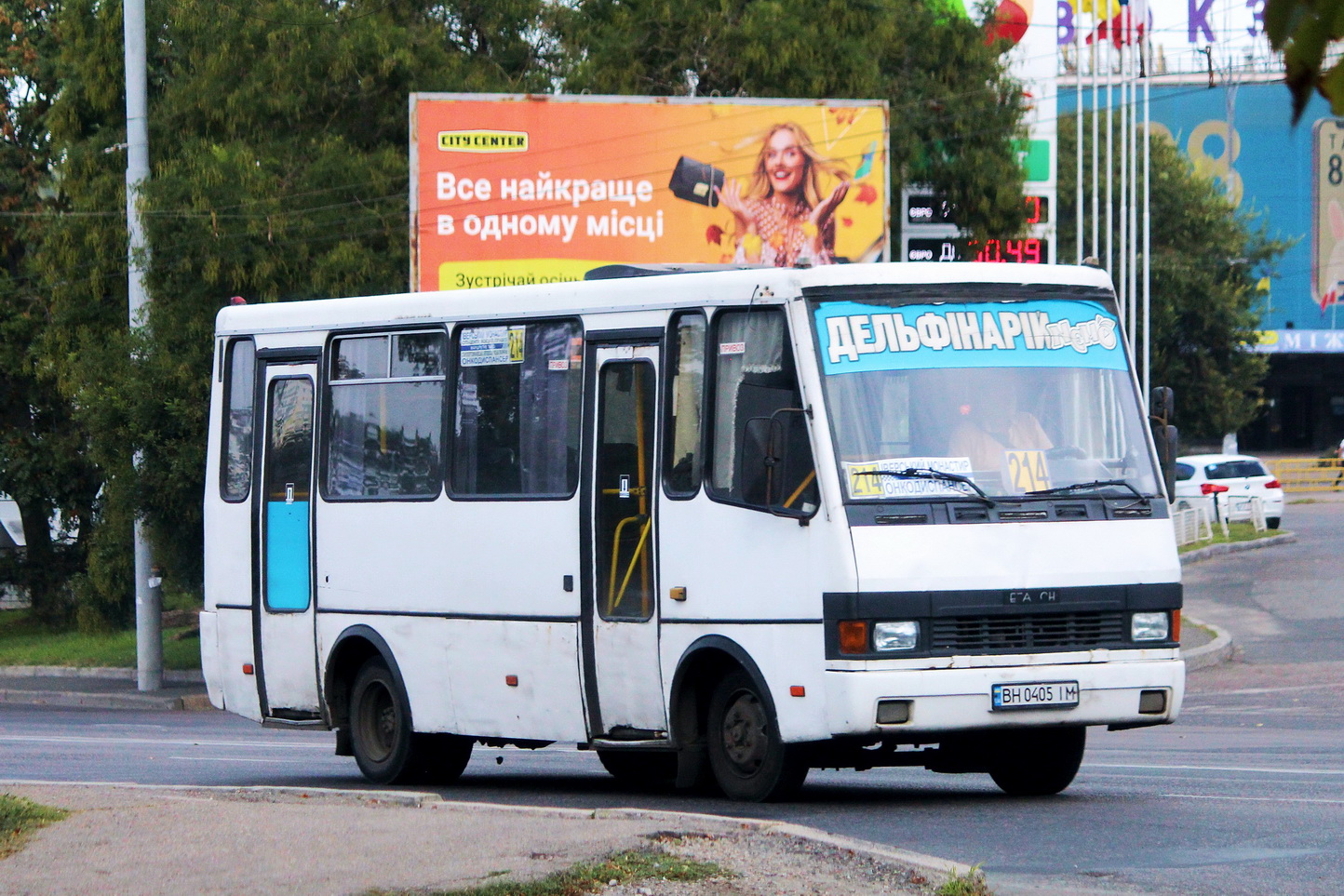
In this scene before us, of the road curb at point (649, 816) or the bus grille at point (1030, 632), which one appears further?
the bus grille at point (1030, 632)

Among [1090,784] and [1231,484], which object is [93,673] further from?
[1231,484]

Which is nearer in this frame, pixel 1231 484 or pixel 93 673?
pixel 93 673

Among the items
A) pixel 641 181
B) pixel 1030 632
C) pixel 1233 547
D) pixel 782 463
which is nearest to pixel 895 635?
pixel 1030 632

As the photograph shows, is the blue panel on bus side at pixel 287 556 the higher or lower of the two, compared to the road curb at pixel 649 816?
higher

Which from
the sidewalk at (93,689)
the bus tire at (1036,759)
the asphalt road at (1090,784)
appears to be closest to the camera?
the asphalt road at (1090,784)

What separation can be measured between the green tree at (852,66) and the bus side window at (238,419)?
17.6 m

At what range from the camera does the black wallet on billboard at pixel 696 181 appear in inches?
1066

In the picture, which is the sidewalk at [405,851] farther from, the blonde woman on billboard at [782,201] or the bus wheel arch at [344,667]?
the blonde woman on billboard at [782,201]

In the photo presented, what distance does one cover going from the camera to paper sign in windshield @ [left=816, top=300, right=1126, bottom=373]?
9.61 m

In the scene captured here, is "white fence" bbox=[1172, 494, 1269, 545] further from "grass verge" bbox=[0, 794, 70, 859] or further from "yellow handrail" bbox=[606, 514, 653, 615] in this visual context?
"grass verge" bbox=[0, 794, 70, 859]

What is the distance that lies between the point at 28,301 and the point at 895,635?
29.7 metres

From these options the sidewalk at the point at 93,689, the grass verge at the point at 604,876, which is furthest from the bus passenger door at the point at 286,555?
the sidewalk at the point at 93,689

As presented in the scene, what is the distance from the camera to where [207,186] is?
27.1m

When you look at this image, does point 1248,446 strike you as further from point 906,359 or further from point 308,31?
point 906,359
